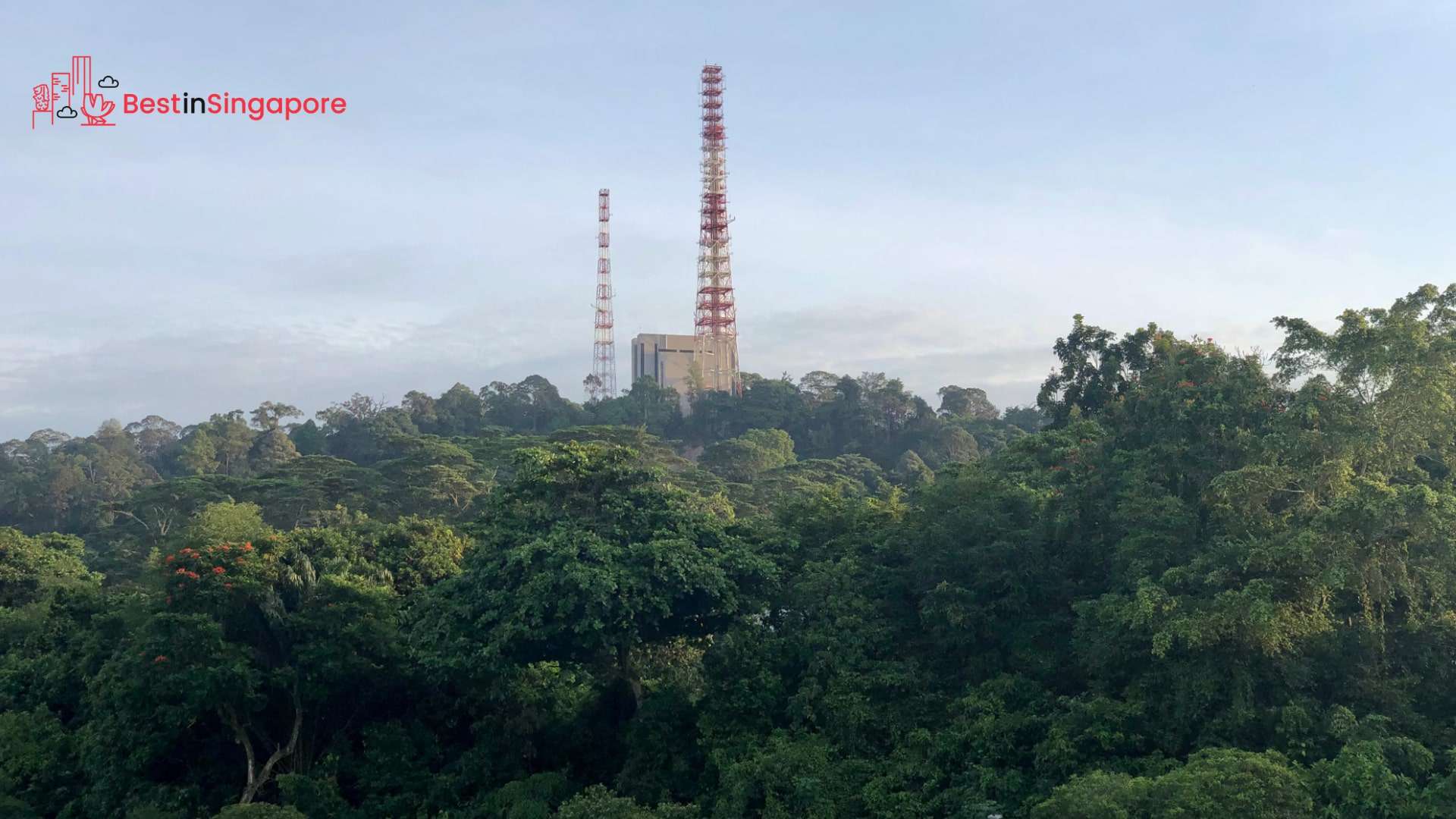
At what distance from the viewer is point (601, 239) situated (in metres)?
60.5

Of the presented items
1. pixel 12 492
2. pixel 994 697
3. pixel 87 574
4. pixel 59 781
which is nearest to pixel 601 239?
pixel 12 492

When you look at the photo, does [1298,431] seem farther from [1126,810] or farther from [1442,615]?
[1126,810]

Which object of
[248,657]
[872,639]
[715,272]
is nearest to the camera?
[872,639]

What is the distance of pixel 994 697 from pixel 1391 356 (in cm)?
637

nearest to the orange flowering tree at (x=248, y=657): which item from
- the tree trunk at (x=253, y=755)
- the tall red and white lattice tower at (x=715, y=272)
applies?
the tree trunk at (x=253, y=755)

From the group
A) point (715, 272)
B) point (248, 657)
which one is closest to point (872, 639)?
point (248, 657)

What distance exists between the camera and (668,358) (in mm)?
66500

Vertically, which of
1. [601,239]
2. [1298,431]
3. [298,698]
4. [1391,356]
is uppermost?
[601,239]

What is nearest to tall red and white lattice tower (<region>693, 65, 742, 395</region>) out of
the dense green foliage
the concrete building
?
the concrete building

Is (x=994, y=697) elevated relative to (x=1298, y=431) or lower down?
lower down

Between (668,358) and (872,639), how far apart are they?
51.6m

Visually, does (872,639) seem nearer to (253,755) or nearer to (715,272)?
(253,755)

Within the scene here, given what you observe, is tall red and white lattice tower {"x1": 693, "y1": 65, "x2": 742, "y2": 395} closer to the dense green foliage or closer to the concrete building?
the concrete building

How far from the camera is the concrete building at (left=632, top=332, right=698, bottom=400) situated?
66.2 metres
